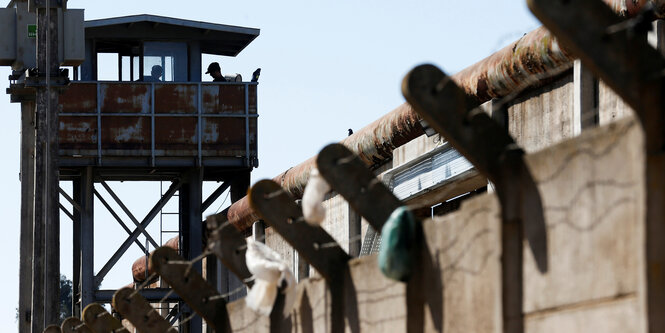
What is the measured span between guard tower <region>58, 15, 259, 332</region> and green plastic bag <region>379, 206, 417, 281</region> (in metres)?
22.3

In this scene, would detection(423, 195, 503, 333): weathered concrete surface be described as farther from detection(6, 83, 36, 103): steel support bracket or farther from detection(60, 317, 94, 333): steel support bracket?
detection(6, 83, 36, 103): steel support bracket

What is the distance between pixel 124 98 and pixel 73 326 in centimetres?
1631

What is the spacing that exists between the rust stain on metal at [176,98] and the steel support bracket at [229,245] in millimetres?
21001

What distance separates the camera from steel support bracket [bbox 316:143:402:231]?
648 cm

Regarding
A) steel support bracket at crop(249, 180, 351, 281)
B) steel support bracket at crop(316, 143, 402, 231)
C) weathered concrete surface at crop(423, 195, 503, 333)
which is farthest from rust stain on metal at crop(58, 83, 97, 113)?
weathered concrete surface at crop(423, 195, 503, 333)

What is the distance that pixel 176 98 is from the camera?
29.5m

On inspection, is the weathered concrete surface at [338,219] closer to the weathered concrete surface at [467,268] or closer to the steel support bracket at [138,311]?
the steel support bracket at [138,311]

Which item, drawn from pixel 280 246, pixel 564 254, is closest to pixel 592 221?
pixel 564 254

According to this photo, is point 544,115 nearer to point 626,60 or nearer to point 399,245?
point 399,245

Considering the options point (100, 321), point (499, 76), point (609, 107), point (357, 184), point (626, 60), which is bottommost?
point (100, 321)

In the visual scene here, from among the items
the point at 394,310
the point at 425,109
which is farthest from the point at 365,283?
the point at 425,109

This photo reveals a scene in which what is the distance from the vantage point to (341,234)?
1546 cm

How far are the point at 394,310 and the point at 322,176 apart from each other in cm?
68

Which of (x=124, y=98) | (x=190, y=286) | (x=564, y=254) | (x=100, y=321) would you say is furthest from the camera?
(x=124, y=98)
